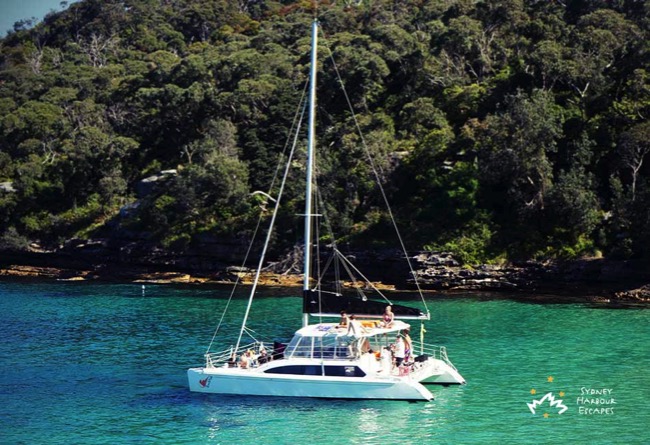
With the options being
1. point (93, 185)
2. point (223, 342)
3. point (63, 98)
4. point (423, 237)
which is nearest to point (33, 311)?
point (223, 342)

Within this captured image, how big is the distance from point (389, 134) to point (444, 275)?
20.9 meters

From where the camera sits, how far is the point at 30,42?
535 feet

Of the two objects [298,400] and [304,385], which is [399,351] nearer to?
[304,385]

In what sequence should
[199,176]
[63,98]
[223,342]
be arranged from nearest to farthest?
[223,342] < [199,176] < [63,98]

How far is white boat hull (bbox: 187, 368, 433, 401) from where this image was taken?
3077cm

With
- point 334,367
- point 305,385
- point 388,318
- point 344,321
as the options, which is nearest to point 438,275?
point 388,318

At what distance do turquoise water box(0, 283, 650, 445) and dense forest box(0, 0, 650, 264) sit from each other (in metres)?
14.5

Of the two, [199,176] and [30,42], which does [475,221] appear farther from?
[30,42]

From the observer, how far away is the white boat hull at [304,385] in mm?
30766

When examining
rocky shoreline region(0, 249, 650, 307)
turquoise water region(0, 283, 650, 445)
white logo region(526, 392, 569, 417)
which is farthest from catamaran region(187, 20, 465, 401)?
rocky shoreline region(0, 249, 650, 307)

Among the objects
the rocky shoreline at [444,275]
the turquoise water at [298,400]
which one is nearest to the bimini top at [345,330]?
the turquoise water at [298,400]

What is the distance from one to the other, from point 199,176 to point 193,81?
96.6ft

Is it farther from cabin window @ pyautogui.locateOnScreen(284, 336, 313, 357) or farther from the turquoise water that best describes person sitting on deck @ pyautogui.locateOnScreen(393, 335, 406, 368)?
cabin window @ pyautogui.locateOnScreen(284, 336, 313, 357)

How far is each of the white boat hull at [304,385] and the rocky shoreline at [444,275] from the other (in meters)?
25.7
